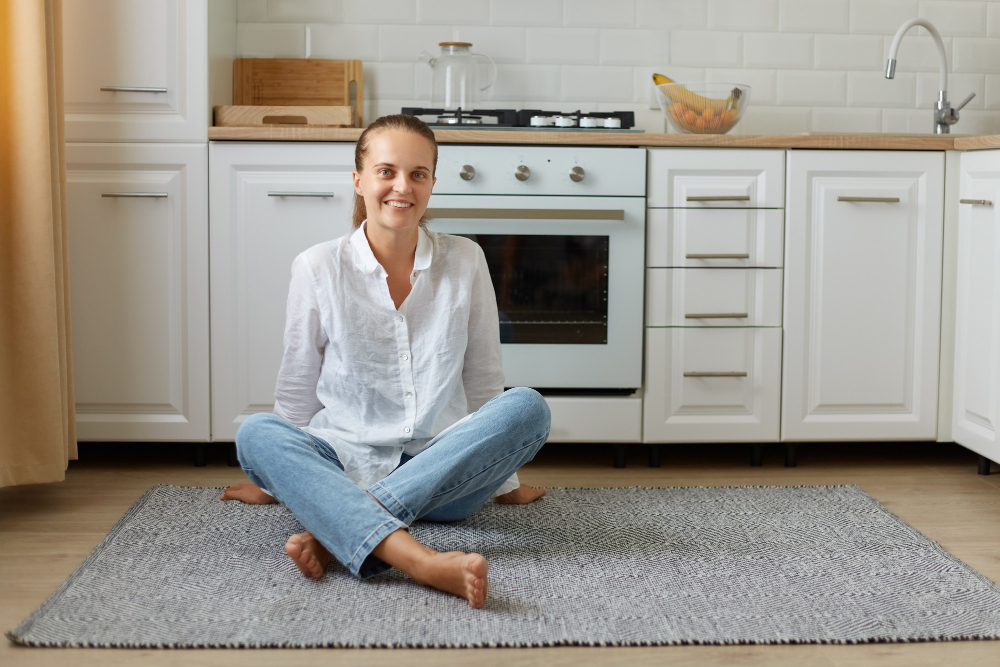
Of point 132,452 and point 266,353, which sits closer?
point 266,353

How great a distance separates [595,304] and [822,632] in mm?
1144

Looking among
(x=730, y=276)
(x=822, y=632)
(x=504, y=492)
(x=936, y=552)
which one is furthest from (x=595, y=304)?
(x=822, y=632)

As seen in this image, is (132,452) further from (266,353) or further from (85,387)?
(266,353)

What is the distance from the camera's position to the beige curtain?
6.57 feet

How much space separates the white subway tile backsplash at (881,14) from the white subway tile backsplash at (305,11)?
1.55 m

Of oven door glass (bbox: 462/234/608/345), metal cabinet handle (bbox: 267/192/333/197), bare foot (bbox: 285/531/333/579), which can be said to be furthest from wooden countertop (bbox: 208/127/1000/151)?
bare foot (bbox: 285/531/333/579)

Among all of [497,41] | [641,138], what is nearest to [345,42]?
[497,41]

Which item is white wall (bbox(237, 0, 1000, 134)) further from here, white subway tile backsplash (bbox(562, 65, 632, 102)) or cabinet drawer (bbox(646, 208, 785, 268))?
cabinet drawer (bbox(646, 208, 785, 268))

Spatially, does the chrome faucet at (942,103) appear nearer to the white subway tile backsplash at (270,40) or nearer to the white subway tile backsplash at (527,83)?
the white subway tile backsplash at (527,83)

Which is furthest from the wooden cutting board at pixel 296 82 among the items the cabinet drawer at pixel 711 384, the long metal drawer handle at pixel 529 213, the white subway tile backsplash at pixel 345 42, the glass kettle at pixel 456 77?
the cabinet drawer at pixel 711 384

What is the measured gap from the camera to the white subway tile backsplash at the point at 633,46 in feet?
9.68

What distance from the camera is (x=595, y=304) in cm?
245

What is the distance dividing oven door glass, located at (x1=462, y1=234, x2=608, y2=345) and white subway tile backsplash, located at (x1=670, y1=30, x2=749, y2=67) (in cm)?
86

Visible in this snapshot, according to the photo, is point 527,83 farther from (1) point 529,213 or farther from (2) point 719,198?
(2) point 719,198
